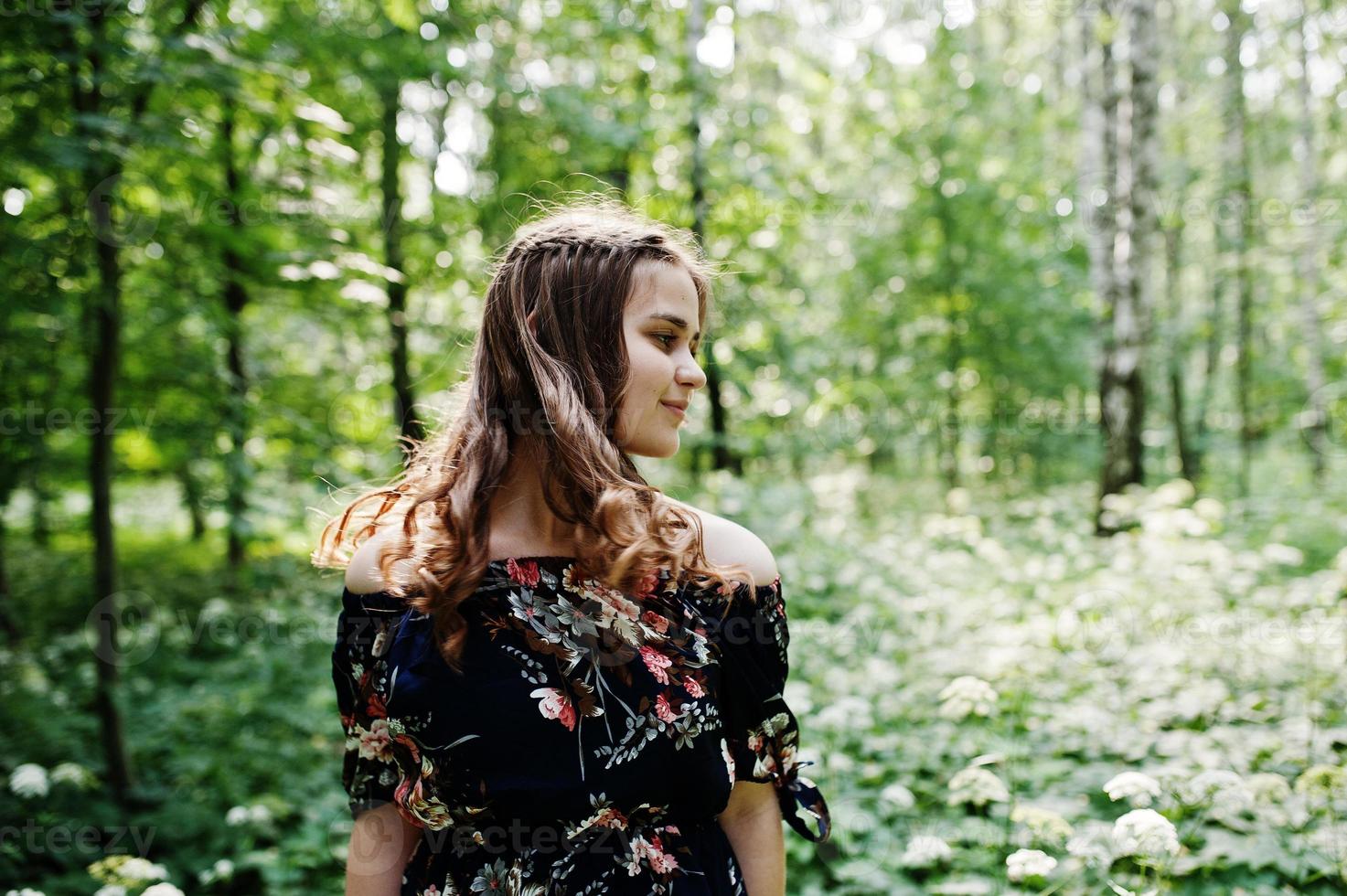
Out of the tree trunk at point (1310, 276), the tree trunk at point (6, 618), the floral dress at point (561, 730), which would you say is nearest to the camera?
the floral dress at point (561, 730)

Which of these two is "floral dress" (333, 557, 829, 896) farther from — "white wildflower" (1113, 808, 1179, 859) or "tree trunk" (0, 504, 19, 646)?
"tree trunk" (0, 504, 19, 646)

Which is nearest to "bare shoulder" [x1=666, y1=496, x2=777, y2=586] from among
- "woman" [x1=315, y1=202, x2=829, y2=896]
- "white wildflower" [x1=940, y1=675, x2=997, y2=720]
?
"woman" [x1=315, y1=202, x2=829, y2=896]

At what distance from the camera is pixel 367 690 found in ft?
4.50

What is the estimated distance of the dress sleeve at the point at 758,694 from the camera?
55.2 inches

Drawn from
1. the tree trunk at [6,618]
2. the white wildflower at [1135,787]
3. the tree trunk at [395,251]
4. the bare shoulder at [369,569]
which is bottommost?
the tree trunk at [6,618]

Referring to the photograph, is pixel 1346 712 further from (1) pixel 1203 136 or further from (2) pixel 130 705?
(1) pixel 1203 136

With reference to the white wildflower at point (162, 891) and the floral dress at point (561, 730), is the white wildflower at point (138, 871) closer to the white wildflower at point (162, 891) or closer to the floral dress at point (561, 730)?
the white wildflower at point (162, 891)

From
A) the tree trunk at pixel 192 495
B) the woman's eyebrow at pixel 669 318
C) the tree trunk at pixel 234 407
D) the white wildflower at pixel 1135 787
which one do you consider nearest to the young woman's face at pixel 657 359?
the woman's eyebrow at pixel 669 318

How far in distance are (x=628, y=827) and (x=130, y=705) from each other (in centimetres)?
595

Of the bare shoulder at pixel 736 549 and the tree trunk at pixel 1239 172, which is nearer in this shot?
the bare shoulder at pixel 736 549

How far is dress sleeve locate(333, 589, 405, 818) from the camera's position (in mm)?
1355

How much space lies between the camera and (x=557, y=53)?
26.1 feet

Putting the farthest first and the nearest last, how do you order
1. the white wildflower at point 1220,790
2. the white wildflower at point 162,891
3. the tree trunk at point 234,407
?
1. the tree trunk at point 234,407
2. the white wildflower at point 1220,790
3. the white wildflower at point 162,891

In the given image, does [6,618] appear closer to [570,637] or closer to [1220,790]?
[570,637]
